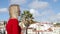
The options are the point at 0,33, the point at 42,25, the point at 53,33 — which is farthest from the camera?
the point at 53,33

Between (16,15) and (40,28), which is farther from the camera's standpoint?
(40,28)

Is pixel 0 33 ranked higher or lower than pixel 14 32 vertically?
lower

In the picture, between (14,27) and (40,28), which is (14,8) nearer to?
(14,27)

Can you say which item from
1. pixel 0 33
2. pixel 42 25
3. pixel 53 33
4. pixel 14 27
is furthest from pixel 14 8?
pixel 53 33

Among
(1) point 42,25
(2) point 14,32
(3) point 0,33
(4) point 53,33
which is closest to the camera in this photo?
(2) point 14,32

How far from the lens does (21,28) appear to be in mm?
2791

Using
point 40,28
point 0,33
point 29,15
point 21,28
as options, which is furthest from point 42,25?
point 29,15

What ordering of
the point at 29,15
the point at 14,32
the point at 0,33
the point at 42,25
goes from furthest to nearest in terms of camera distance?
1. the point at 29,15
2. the point at 0,33
3. the point at 42,25
4. the point at 14,32

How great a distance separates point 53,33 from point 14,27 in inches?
682

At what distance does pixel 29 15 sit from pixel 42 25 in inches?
1156

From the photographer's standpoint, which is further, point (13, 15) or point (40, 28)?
point (40, 28)

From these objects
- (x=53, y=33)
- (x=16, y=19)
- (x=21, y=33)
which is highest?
(x=16, y=19)

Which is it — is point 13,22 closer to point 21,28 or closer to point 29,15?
point 21,28

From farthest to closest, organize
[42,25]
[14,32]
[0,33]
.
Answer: [0,33]
[42,25]
[14,32]
